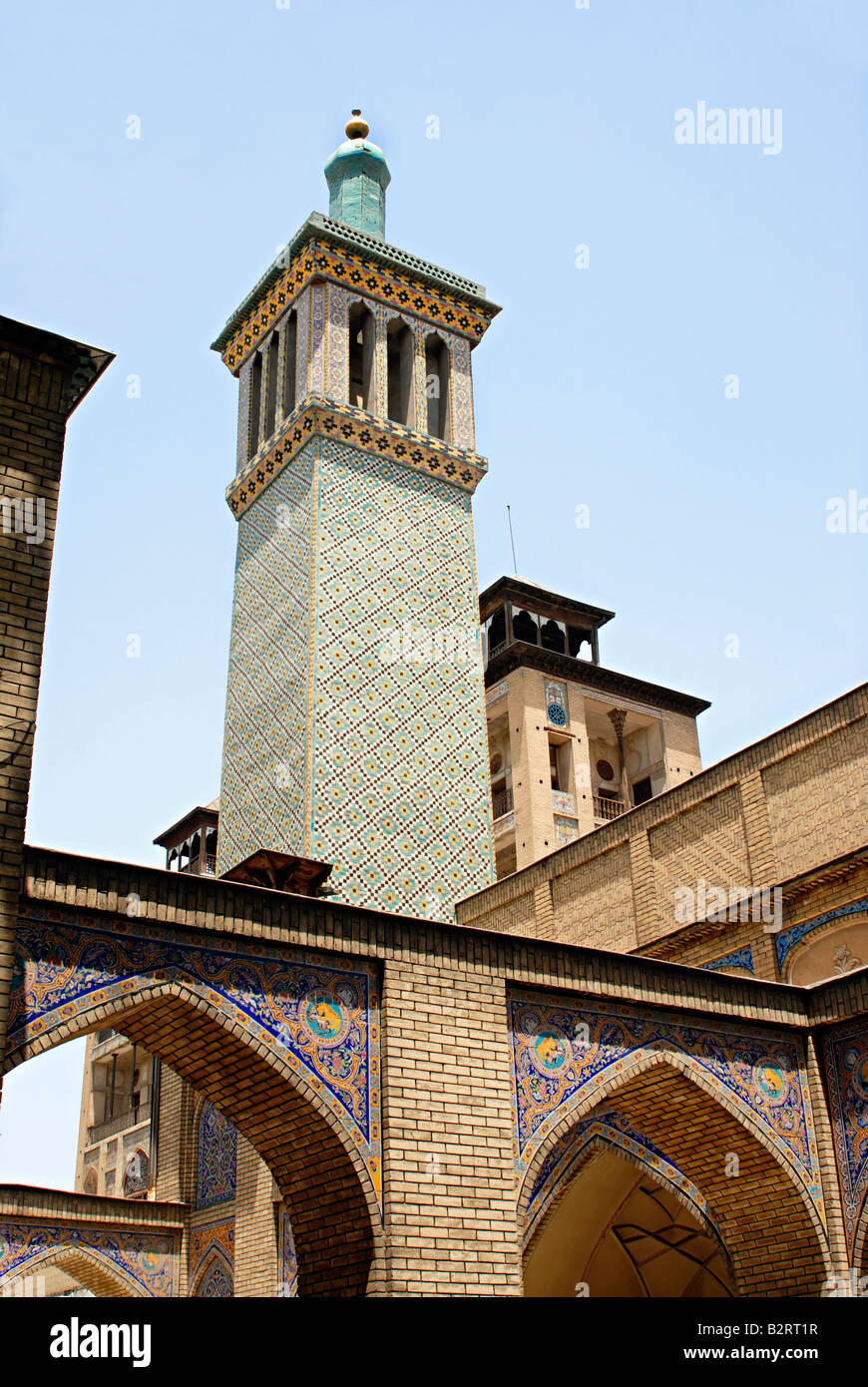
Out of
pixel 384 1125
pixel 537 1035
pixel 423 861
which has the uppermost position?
pixel 423 861

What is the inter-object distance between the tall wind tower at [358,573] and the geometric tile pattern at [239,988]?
463 cm

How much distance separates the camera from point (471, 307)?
1398 cm

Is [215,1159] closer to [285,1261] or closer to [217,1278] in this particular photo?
[217,1278]

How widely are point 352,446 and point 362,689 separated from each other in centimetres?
242

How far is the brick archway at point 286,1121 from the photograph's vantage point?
5414 millimetres

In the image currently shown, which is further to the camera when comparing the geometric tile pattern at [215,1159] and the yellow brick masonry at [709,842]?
the geometric tile pattern at [215,1159]

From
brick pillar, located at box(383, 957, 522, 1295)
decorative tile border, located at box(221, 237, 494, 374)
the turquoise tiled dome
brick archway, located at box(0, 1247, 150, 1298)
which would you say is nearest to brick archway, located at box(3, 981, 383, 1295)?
brick pillar, located at box(383, 957, 522, 1295)

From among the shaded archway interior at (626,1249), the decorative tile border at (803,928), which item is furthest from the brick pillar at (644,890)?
the shaded archway interior at (626,1249)

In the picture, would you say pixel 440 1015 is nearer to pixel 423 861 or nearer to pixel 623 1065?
pixel 623 1065

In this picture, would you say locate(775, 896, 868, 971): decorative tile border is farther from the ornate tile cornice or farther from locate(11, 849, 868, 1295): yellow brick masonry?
the ornate tile cornice

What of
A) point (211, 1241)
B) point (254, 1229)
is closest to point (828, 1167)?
point (254, 1229)

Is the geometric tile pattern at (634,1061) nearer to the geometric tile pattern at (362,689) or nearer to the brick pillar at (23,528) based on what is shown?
the brick pillar at (23,528)

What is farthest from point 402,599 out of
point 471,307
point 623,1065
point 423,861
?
point 623,1065
